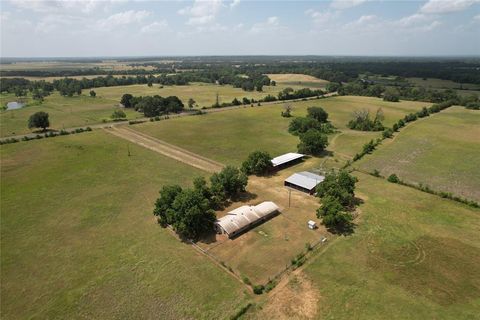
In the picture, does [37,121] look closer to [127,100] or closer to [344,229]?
[127,100]

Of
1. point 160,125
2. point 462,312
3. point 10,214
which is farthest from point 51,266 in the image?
point 160,125

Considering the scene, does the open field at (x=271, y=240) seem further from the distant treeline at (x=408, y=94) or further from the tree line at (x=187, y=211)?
the distant treeline at (x=408, y=94)

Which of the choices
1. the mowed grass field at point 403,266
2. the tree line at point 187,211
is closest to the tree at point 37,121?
the tree line at point 187,211

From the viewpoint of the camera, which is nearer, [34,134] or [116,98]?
[34,134]

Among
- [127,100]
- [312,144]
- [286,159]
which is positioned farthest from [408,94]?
Result: [127,100]

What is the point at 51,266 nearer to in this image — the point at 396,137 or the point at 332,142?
the point at 332,142

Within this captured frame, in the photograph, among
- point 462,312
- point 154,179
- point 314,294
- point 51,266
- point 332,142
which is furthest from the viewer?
point 332,142
